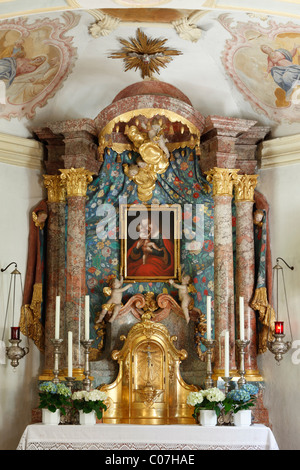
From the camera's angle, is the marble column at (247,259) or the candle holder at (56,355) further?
the marble column at (247,259)

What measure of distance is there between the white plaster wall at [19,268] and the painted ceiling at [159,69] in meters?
0.74

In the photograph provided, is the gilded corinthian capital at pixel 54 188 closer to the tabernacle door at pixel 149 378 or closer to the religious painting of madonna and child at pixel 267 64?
the tabernacle door at pixel 149 378

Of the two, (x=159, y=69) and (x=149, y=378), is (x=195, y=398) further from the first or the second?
(x=159, y=69)

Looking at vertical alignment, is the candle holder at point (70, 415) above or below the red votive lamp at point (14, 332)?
below

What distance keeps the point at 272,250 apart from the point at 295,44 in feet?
9.62

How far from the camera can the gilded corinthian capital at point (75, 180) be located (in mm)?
10938

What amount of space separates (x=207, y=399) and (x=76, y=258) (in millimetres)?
2631

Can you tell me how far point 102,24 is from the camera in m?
10.2

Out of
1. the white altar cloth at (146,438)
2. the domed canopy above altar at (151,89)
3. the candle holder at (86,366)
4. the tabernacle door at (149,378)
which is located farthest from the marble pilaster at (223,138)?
the white altar cloth at (146,438)

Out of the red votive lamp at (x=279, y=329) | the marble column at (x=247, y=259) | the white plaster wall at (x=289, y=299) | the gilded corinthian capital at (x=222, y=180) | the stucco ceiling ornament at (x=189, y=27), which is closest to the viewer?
the stucco ceiling ornament at (x=189, y=27)
